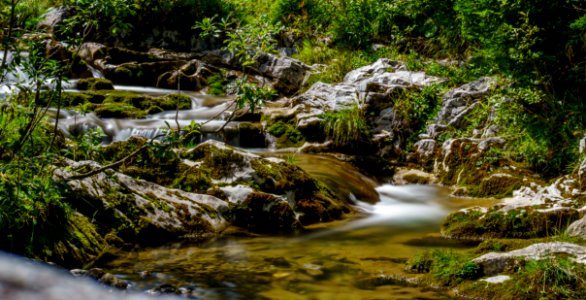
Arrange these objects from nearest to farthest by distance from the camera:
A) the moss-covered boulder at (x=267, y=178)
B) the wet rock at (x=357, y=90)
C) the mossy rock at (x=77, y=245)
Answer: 1. the mossy rock at (x=77, y=245)
2. the moss-covered boulder at (x=267, y=178)
3. the wet rock at (x=357, y=90)

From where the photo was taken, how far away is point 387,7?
1483 cm

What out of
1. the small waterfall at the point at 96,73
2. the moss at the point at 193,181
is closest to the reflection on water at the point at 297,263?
the moss at the point at 193,181

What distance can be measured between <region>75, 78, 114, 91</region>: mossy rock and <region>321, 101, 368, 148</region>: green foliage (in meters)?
6.77

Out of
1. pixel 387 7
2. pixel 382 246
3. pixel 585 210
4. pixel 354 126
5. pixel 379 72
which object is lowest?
pixel 382 246

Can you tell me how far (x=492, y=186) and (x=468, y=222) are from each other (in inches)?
118

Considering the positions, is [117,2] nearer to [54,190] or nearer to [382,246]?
[54,190]

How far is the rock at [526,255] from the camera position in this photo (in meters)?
4.03

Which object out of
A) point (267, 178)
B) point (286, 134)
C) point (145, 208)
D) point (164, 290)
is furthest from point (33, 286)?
point (286, 134)

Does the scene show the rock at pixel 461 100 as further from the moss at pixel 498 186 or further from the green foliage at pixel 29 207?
the green foliage at pixel 29 207

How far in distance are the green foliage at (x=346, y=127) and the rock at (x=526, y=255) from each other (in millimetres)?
6893

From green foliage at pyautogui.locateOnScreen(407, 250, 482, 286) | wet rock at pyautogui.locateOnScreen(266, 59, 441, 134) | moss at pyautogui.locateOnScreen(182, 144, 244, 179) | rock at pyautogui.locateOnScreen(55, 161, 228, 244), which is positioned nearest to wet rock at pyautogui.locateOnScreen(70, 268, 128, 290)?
Answer: rock at pyautogui.locateOnScreen(55, 161, 228, 244)

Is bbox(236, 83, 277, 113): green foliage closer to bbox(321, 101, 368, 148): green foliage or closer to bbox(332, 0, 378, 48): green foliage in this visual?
bbox(321, 101, 368, 148): green foliage

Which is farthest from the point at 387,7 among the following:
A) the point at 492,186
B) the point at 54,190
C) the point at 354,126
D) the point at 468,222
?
the point at 54,190

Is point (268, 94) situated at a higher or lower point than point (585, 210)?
higher
